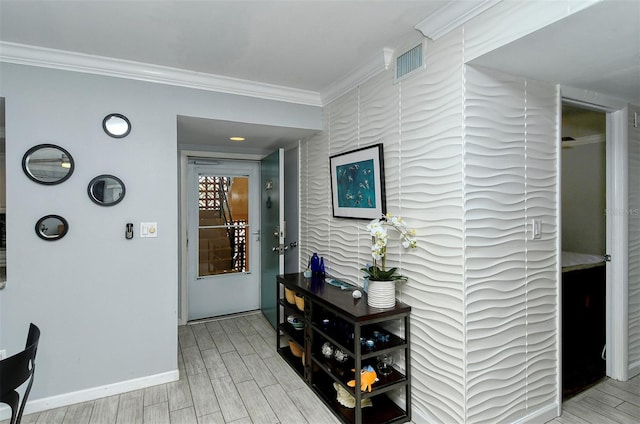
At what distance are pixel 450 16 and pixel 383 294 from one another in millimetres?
1633

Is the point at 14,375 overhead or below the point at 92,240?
below

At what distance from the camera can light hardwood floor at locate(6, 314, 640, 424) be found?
2.17 m

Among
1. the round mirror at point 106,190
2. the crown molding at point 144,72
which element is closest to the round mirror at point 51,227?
the round mirror at point 106,190

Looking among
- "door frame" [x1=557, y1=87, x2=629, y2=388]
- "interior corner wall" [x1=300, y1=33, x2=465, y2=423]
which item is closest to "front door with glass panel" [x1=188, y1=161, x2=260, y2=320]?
"interior corner wall" [x1=300, y1=33, x2=465, y2=423]

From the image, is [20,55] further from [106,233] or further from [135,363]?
[135,363]

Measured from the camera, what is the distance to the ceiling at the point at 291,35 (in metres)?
1.61

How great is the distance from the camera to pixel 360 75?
103 inches

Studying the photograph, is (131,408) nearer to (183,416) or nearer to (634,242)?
(183,416)

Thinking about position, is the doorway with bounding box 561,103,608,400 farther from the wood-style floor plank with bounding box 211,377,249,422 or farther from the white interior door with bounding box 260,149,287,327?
the white interior door with bounding box 260,149,287,327

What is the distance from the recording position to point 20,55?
2.21 meters

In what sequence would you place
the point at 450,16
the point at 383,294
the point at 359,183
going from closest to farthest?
1. the point at 450,16
2. the point at 383,294
3. the point at 359,183

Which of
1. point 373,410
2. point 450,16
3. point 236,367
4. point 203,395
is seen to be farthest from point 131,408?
point 450,16

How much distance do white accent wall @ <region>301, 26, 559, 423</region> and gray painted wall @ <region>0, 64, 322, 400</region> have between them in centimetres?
176

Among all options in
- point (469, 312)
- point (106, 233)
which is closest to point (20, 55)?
point (106, 233)
